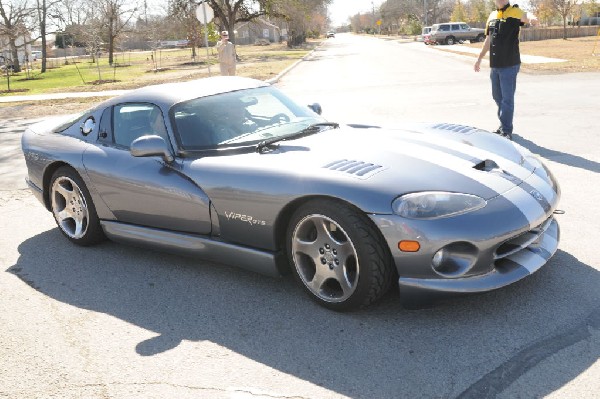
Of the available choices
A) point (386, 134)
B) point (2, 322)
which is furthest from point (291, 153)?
point (2, 322)

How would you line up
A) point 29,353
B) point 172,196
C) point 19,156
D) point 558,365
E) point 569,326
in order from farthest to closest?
point 19,156, point 172,196, point 29,353, point 569,326, point 558,365

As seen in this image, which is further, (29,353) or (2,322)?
(2,322)

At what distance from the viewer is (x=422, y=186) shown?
10.6 ft

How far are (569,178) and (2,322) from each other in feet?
17.5

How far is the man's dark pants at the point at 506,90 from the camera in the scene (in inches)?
311

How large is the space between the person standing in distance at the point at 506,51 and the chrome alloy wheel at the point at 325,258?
5239mm

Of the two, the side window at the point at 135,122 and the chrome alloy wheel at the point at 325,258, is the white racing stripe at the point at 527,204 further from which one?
the side window at the point at 135,122

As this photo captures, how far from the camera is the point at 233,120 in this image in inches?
172

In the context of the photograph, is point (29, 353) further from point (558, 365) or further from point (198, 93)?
point (558, 365)

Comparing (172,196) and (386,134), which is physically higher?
(386,134)

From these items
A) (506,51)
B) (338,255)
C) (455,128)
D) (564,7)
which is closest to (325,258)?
(338,255)

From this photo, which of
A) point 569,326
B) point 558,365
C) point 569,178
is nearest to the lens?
point 558,365

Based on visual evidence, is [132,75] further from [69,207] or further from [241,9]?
[69,207]

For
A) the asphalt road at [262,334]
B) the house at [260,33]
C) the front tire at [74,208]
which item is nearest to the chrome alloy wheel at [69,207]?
the front tire at [74,208]
